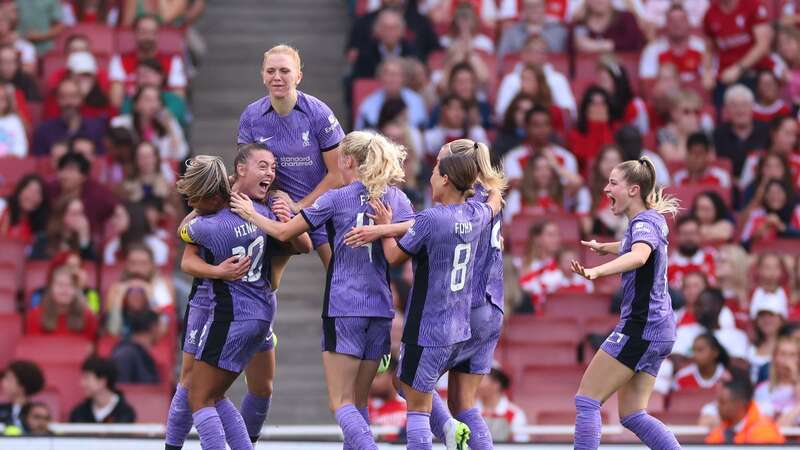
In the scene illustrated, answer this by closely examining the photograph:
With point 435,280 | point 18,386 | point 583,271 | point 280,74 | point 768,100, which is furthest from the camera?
point 768,100

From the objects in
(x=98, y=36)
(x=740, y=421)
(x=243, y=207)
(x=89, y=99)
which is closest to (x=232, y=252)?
(x=243, y=207)

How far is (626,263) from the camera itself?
28.8ft

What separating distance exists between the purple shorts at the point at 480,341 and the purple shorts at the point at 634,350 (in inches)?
24.6

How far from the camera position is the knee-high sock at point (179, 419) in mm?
9195

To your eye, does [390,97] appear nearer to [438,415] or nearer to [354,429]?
[438,415]

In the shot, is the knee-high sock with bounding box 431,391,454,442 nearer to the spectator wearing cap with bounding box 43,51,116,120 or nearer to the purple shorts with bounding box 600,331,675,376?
the purple shorts with bounding box 600,331,675,376

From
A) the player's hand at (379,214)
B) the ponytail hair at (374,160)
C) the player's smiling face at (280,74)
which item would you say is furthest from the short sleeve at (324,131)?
the player's hand at (379,214)

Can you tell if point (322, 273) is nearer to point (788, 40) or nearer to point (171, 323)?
point (171, 323)

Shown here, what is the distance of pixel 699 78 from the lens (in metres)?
16.1

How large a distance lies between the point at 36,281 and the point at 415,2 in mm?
4883

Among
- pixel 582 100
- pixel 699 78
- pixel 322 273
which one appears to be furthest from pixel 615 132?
pixel 322 273

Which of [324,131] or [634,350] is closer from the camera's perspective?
[634,350]

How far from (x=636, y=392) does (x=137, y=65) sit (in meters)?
7.33

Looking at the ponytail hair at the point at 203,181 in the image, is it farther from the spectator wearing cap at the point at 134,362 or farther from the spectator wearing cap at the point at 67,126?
the spectator wearing cap at the point at 67,126
